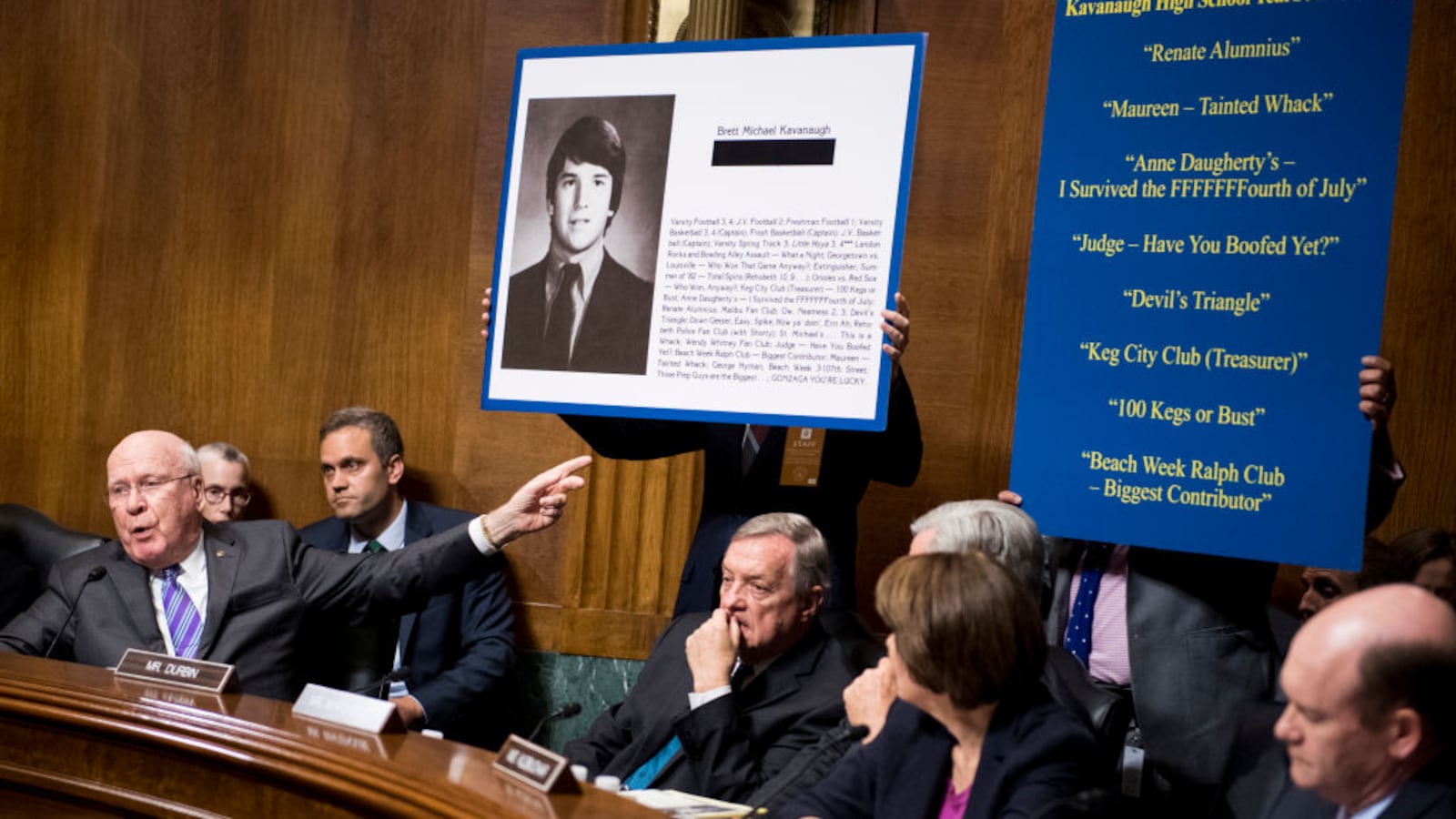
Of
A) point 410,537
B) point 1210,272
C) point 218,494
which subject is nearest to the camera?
point 1210,272

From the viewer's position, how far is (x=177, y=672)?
2.62m

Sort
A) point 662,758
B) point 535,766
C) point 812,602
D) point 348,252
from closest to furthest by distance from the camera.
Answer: point 535,766
point 662,758
point 812,602
point 348,252

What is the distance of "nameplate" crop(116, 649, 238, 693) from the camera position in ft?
8.49

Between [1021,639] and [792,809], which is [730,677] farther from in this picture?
[1021,639]

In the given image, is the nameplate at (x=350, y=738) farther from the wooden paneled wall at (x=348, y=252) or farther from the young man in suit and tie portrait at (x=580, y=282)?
the wooden paneled wall at (x=348, y=252)

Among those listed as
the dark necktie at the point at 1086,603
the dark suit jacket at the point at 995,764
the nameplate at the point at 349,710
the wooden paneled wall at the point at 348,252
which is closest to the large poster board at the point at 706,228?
the dark necktie at the point at 1086,603

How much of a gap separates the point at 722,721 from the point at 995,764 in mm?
823

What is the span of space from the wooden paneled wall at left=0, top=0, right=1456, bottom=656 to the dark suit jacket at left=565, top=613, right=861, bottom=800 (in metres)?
1.21

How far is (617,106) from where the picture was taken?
3.20 meters

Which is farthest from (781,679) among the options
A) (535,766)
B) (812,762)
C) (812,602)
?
(535,766)

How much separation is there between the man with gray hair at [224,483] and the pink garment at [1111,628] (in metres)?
2.73

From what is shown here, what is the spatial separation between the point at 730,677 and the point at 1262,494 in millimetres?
1067

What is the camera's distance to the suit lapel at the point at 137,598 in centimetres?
312

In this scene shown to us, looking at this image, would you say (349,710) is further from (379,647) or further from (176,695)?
(379,647)
